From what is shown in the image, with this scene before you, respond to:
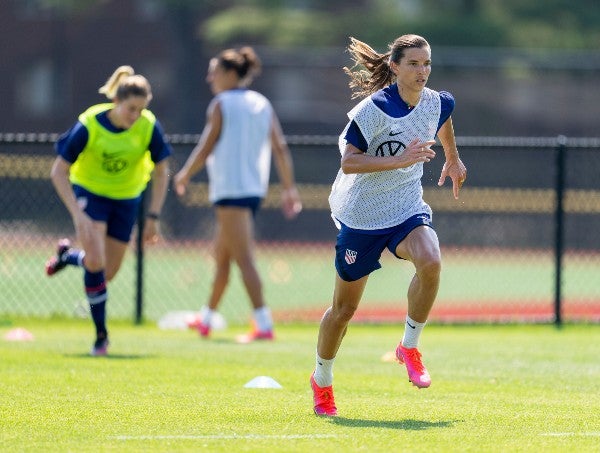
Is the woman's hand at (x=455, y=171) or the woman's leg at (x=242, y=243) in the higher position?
the woman's hand at (x=455, y=171)

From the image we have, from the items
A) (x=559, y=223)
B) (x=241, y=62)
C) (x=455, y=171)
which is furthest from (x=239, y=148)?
(x=455, y=171)

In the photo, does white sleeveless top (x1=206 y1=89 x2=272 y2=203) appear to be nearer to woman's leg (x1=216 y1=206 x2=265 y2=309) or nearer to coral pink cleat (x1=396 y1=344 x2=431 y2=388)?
woman's leg (x1=216 y1=206 x2=265 y2=309)

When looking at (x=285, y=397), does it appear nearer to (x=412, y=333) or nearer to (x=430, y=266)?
(x=412, y=333)

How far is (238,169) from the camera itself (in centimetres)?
1222

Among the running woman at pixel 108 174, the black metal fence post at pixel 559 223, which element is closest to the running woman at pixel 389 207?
the running woman at pixel 108 174

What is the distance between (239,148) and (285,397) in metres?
4.46

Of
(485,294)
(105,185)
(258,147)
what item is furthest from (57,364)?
(485,294)

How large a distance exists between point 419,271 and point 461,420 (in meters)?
0.83

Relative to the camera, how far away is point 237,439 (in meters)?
6.56

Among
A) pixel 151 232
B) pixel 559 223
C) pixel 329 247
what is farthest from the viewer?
pixel 329 247

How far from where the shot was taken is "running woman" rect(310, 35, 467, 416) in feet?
24.0

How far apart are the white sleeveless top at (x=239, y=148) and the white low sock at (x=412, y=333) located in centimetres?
482

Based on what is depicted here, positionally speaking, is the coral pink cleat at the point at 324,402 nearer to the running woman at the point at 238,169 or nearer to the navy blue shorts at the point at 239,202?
the running woman at the point at 238,169

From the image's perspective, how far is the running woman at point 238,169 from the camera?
1214 centimetres
